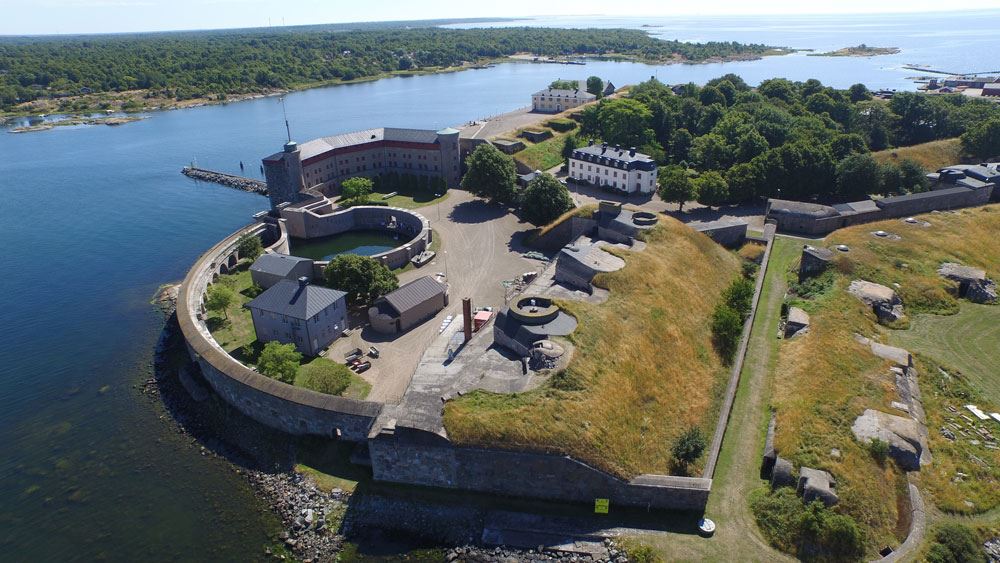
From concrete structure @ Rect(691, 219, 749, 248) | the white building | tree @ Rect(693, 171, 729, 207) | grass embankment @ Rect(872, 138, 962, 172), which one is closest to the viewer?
concrete structure @ Rect(691, 219, 749, 248)

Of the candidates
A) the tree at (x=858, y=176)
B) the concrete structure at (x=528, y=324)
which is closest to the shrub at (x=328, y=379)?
the concrete structure at (x=528, y=324)

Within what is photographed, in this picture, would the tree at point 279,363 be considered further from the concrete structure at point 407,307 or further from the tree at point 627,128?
the tree at point 627,128

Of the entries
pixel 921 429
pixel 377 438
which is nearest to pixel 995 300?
pixel 921 429

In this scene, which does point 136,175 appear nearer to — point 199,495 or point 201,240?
point 201,240

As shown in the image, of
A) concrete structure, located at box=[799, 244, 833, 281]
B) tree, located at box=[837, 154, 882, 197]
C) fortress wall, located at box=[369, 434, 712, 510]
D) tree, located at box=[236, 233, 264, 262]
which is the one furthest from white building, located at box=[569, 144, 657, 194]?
fortress wall, located at box=[369, 434, 712, 510]

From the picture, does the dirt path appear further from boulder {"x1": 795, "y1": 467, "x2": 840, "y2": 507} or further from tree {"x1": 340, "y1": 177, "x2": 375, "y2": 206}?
tree {"x1": 340, "y1": 177, "x2": 375, "y2": 206}
